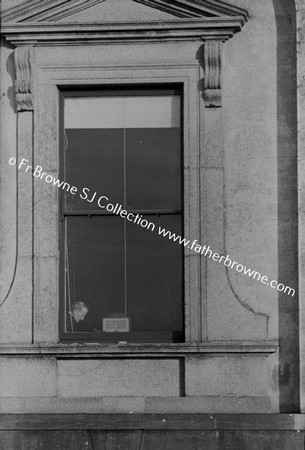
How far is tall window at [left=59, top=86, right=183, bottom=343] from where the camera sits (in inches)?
543

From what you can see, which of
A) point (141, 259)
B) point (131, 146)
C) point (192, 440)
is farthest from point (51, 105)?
point (192, 440)

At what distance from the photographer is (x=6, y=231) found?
45.2ft

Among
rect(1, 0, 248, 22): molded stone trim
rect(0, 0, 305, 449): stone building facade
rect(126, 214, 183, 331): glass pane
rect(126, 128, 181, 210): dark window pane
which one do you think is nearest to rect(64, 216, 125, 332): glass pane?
rect(126, 214, 183, 331): glass pane

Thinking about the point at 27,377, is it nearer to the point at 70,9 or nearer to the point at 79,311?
the point at 79,311

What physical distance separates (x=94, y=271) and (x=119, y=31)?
9.10ft

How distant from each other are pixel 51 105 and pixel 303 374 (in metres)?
4.19

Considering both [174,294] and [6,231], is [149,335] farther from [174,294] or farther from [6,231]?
[6,231]

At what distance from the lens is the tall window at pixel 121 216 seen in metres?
13.8

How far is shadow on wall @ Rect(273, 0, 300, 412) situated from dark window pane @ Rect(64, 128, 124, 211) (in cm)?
187

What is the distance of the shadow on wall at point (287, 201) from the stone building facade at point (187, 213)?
0.01 meters

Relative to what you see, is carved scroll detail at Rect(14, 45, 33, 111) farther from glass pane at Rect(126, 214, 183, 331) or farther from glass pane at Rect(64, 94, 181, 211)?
glass pane at Rect(126, 214, 183, 331)

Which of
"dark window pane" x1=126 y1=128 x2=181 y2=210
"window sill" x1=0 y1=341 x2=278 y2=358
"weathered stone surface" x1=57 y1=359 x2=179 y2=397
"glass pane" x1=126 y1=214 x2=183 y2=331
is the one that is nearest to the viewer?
"window sill" x1=0 y1=341 x2=278 y2=358

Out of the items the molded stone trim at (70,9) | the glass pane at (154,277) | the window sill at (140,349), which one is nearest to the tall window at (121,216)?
the glass pane at (154,277)

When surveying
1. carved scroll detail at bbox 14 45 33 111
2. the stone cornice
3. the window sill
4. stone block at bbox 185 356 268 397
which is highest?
the stone cornice
